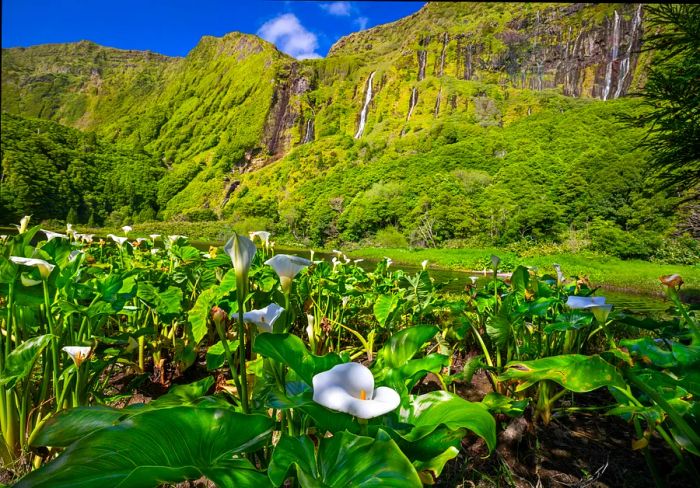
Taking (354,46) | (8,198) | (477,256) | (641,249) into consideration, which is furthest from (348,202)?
(354,46)

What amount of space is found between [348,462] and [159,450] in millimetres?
310

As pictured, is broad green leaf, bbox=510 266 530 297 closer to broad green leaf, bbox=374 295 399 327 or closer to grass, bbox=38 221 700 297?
broad green leaf, bbox=374 295 399 327

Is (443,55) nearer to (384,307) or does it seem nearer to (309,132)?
(309,132)

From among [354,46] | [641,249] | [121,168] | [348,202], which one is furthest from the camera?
[354,46]

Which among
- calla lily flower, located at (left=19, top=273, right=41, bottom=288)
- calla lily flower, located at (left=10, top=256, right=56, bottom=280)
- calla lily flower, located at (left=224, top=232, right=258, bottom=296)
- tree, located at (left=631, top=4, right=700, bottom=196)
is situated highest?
tree, located at (left=631, top=4, right=700, bottom=196)

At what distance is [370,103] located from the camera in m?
72.6

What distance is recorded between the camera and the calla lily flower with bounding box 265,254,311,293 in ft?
3.44

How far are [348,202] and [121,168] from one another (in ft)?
168

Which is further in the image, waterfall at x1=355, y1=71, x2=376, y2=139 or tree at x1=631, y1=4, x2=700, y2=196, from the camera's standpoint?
waterfall at x1=355, y1=71, x2=376, y2=139

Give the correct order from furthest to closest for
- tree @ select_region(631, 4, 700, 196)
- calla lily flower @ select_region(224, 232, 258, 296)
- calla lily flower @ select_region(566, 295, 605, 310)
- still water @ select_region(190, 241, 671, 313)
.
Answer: still water @ select_region(190, 241, 671, 313)
tree @ select_region(631, 4, 700, 196)
calla lily flower @ select_region(566, 295, 605, 310)
calla lily flower @ select_region(224, 232, 258, 296)

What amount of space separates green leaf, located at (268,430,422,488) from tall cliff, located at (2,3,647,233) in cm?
4954

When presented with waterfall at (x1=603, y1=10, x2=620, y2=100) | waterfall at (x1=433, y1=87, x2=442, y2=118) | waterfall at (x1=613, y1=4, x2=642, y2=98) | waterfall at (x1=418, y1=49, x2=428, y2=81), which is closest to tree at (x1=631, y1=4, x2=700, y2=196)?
waterfall at (x1=433, y1=87, x2=442, y2=118)

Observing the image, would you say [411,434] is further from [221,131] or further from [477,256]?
[221,131]

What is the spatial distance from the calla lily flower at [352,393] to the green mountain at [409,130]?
14.0 feet
